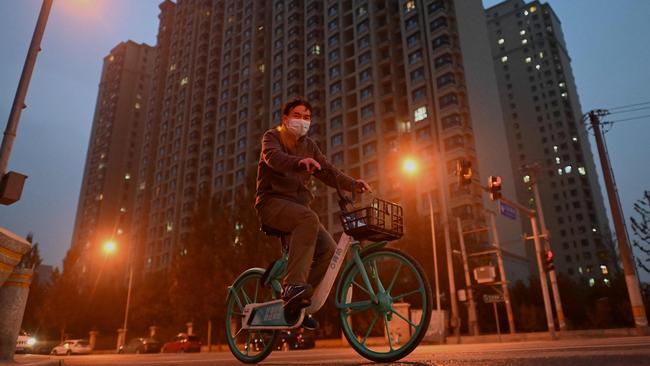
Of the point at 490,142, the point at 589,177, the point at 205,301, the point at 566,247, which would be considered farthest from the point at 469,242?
the point at 589,177

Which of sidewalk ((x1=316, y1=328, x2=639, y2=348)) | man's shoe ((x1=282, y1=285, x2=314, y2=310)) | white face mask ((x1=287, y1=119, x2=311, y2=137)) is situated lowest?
sidewalk ((x1=316, y1=328, x2=639, y2=348))

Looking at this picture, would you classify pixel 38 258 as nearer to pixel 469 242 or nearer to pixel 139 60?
pixel 469 242

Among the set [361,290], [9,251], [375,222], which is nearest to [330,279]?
[361,290]

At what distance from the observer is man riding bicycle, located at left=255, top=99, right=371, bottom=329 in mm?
3617

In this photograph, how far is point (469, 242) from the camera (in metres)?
41.4

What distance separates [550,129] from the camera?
10281 centimetres

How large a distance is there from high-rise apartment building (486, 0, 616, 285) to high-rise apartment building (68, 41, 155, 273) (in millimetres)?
88321

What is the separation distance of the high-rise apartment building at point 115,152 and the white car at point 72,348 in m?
64.7

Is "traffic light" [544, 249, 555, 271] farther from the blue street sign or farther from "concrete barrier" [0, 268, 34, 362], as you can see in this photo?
"concrete barrier" [0, 268, 34, 362]

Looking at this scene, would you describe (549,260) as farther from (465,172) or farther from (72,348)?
(72,348)

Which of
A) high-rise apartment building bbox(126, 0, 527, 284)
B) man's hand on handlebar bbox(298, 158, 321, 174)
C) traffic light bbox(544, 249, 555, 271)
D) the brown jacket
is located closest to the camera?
man's hand on handlebar bbox(298, 158, 321, 174)

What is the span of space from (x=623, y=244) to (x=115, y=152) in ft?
377

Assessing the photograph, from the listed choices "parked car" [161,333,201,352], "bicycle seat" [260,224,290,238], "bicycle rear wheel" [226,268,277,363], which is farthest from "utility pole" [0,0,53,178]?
"parked car" [161,333,201,352]

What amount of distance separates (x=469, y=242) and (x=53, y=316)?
41.5 metres
